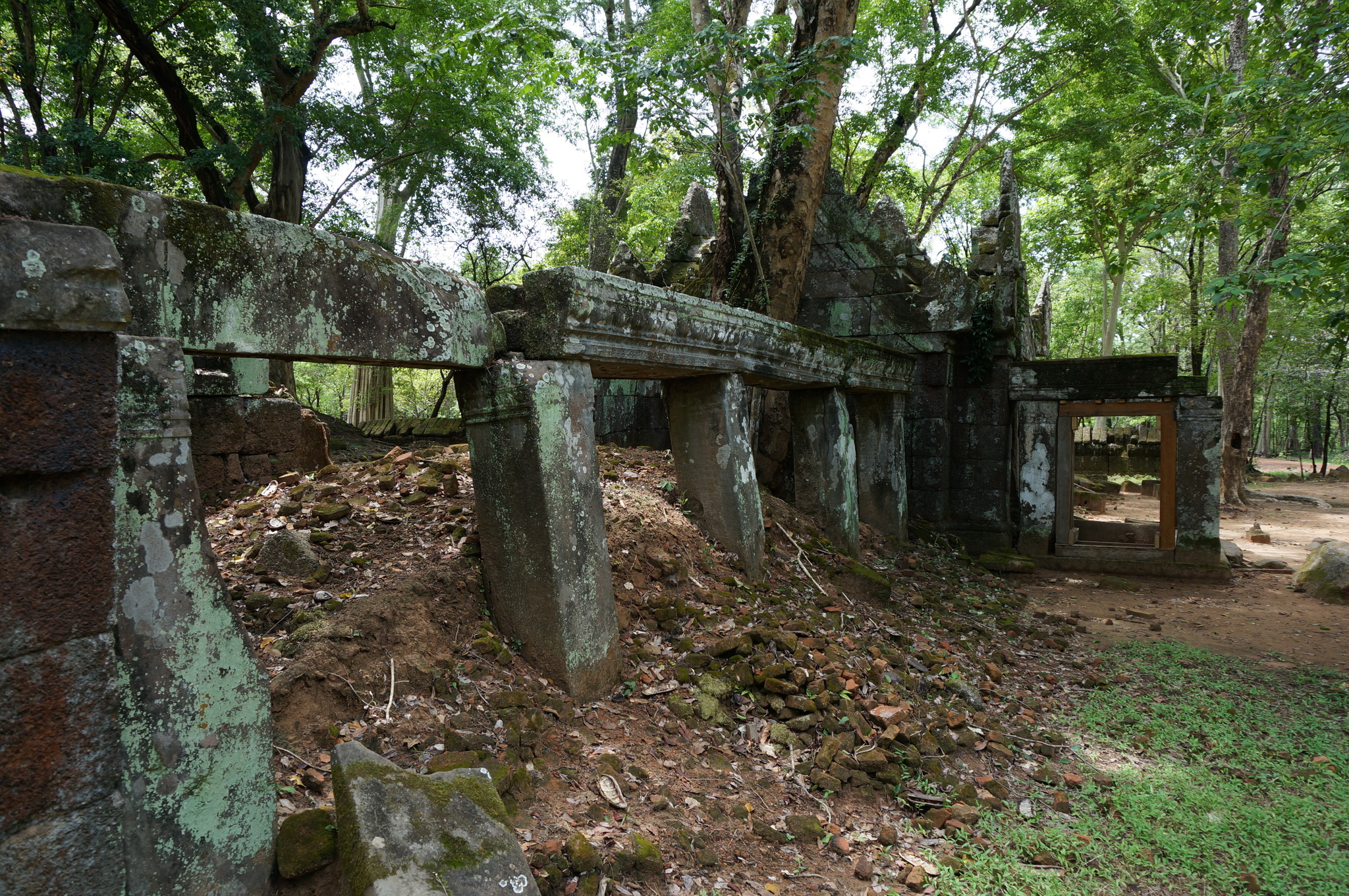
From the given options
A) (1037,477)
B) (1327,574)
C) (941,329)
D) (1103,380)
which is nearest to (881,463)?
(941,329)

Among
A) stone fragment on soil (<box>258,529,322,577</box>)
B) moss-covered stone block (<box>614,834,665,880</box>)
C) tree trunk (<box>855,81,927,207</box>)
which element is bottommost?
moss-covered stone block (<box>614,834,665,880</box>)

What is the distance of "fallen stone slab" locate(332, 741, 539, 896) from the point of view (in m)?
1.70

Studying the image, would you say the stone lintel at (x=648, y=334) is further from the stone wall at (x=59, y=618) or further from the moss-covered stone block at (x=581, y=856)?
the moss-covered stone block at (x=581, y=856)

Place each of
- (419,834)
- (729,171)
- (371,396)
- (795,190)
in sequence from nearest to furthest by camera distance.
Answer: (419,834) < (729,171) < (795,190) < (371,396)

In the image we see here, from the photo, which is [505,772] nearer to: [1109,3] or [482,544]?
[482,544]

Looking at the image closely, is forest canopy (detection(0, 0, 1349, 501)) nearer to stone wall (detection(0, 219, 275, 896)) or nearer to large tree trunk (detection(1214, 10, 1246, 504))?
large tree trunk (detection(1214, 10, 1246, 504))

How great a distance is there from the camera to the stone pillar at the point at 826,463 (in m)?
5.83

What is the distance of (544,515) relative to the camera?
2.92 meters

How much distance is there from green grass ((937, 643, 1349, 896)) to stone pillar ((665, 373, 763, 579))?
212cm

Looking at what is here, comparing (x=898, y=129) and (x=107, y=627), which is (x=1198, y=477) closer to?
(x=898, y=129)

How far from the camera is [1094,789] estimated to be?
3.34 metres

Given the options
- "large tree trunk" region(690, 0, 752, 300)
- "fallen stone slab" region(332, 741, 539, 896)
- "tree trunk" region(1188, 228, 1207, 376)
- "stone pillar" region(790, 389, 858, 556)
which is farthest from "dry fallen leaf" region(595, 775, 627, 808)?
"tree trunk" region(1188, 228, 1207, 376)

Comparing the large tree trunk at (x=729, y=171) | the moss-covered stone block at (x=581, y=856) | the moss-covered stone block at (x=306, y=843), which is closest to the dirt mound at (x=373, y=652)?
the moss-covered stone block at (x=306, y=843)

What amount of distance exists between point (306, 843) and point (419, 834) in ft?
1.10
